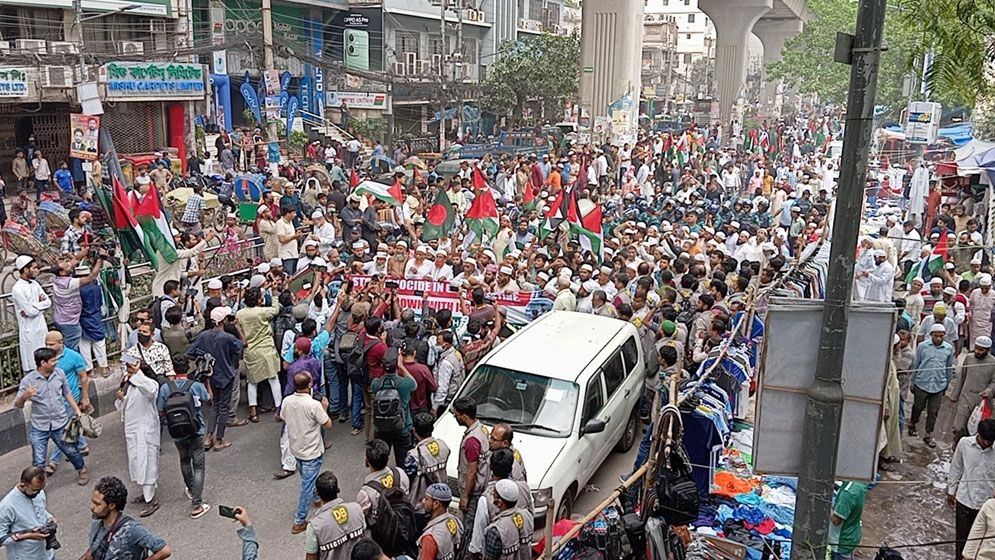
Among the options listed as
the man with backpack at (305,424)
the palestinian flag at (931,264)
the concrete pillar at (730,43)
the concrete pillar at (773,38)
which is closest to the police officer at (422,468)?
the man with backpack at (305,424)

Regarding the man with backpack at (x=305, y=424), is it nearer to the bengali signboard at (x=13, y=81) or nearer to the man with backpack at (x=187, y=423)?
the man with backpack at (x=187, y=423)

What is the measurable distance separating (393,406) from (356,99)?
104 ft

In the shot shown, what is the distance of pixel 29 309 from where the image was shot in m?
9.48

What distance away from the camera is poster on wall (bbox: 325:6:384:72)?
41938 mm

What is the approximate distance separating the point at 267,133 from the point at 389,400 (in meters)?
24.7

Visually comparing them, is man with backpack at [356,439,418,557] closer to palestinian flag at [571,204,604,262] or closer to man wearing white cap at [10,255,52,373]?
man wearing white cap at [10,255,52,373]

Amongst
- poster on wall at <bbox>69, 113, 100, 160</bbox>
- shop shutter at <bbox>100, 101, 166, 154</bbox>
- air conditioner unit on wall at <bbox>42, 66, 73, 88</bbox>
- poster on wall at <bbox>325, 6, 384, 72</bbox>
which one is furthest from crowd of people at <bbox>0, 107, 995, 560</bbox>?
poster on wall at <bbox>325, 6, 384, 72</bbox>

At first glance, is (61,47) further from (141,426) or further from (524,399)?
(524,399)

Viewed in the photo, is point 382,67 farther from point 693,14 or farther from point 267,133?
point 693,14

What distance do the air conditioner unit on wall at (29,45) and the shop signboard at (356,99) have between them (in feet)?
43.7

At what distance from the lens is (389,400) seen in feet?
25.7

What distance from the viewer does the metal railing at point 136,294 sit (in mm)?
9930

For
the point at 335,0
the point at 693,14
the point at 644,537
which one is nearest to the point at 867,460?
the point at 644,537

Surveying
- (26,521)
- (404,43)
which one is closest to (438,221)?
(26,521)
